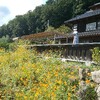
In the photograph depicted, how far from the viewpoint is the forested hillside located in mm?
65750

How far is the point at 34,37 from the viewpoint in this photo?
129ft

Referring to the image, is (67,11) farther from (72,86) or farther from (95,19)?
(72,86)

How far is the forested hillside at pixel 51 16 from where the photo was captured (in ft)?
216

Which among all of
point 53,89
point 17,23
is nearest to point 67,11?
point 17,23

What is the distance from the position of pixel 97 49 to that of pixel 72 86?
419 centimetres

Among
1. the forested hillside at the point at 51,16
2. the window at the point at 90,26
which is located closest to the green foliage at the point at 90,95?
the window at the point at 90,26

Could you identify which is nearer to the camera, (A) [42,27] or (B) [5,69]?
(B) [5,69]

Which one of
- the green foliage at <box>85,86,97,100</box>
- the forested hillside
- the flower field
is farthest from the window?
the forested hillside

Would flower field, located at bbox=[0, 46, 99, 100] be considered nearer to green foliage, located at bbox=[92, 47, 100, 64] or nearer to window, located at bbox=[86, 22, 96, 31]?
green foliage, located at bbox=[92, 47, 100, 64]

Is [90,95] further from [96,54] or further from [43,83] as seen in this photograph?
[96,54]

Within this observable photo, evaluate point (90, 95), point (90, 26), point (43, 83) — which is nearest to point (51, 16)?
point (90, 26)

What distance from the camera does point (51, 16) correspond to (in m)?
77.0

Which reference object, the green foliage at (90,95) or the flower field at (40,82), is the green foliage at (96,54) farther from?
the green foliage at (90,95)

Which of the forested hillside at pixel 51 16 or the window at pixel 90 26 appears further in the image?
the forested hillside at pixel 51 16
